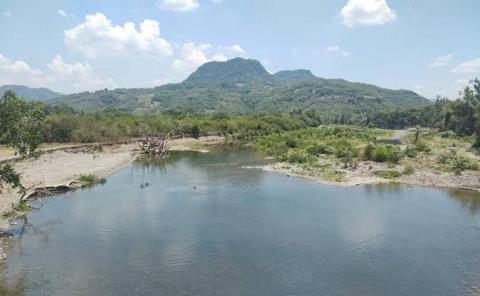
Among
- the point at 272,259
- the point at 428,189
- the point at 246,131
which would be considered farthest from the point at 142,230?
the point at 246,131

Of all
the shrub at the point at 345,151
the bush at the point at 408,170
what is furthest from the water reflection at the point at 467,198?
the shrub at the point at 345,151

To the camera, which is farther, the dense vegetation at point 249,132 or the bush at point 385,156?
the bush at point 385,156

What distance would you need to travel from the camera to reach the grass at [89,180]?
69238 millimetres

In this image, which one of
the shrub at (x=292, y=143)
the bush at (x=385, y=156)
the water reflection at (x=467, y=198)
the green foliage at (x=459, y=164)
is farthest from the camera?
the shrub at (x=292, y=143)

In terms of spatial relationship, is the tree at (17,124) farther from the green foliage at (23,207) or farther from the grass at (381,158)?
the grass at (381,158)

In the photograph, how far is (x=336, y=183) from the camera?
69.8 metres

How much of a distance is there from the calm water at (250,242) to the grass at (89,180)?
11.7 feet

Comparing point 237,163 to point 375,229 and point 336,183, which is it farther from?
point 375,229

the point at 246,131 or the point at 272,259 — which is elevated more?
the point at 246,131

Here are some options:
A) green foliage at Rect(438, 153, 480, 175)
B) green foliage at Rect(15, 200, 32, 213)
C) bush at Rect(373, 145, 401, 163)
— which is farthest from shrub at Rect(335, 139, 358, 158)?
green foliage at Rect(15, 200, 32, 213)

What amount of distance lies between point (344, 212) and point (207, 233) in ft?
55.6

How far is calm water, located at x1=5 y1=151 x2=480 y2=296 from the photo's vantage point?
33000 millimetres

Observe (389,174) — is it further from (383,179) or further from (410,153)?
(410,153)

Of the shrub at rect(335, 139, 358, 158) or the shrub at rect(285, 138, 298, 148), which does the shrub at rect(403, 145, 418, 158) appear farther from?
the shrub at rect(285, 138, 298, 148)
